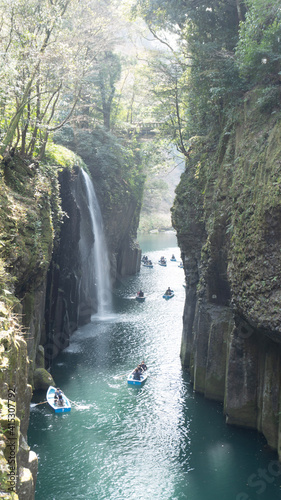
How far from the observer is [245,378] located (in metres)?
18.2

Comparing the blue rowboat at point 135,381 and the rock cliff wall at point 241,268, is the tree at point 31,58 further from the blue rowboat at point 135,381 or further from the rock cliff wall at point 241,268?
the blue rowboat at point 135,381

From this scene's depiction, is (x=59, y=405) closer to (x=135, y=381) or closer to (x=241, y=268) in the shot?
(x=135, y=381)

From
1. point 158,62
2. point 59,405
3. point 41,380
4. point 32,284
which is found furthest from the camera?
point 158,62

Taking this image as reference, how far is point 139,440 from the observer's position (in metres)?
18.0

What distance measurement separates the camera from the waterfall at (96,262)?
36.9 metres

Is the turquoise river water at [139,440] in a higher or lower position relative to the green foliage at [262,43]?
lower

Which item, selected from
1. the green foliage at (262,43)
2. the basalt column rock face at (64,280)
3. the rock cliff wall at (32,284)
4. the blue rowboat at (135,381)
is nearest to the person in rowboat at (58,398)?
the rock cliff wall at (32,284)

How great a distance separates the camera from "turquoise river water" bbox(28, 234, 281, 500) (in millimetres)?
15008

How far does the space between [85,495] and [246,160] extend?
1469cm

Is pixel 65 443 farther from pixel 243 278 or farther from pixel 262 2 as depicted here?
pixel 262 2

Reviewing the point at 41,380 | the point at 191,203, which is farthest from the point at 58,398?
the point at 191,203

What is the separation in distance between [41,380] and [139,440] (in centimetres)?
659

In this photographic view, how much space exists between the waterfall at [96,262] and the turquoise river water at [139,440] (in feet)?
31.8

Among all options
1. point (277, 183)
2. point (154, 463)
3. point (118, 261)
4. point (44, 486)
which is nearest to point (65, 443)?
point (44, 486)
